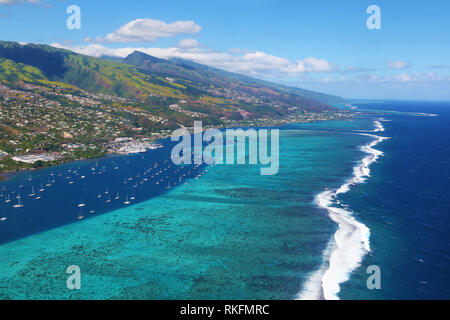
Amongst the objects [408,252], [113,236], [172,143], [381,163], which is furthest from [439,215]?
[172,143]

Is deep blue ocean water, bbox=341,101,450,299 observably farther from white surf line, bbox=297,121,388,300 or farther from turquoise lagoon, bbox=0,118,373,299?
turquoise lagoon, bbox=0,118,373,299

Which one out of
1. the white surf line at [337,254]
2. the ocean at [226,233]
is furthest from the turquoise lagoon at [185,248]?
the white surf line at [337,254]

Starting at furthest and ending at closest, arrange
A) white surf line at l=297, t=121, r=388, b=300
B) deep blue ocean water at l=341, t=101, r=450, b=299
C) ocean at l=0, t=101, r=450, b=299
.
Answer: ocean at l=0, t=101, r=450, b=299
deep blue ocean water at l=341, t=101, r=450, b=299
white surf line at l=297, t=121, r=388, b=300

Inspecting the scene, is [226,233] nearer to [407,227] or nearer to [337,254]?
[337,254]

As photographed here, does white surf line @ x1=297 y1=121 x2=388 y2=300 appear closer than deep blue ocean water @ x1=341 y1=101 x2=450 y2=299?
Yes

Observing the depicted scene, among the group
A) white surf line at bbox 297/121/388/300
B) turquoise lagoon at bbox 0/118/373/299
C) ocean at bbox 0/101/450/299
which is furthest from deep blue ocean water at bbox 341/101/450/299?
turquoise lagoon at bbox 0/118/373/299

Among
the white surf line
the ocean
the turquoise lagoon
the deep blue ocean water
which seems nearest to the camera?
the white surf line

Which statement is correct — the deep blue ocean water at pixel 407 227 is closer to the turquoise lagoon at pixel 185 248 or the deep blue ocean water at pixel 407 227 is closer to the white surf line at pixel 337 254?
the white surf line at pixel 337 254
